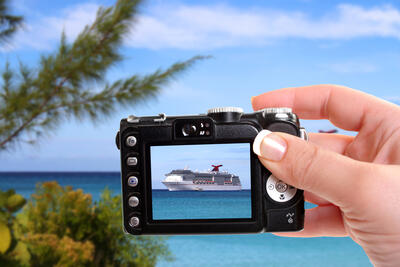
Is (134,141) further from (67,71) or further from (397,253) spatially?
(67,71)

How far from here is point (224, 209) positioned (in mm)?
533

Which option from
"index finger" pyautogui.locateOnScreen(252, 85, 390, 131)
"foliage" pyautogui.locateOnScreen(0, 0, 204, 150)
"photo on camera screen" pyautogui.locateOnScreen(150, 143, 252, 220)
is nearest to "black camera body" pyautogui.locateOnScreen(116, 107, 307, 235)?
"photo on camera screen" pyautogui.locateOnScreen(150, 143, 252, 220)

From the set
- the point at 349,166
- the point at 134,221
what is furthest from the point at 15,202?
the point at 349,166

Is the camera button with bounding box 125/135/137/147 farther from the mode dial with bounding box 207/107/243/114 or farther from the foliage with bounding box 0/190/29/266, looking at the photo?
the foliage with bounding box 0/190/29/266

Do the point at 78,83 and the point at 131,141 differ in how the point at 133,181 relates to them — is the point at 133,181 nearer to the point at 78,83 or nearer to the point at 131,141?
the point at 131,141

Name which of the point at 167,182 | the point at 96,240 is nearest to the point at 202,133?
the point at 167,182

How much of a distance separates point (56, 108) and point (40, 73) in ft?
0.44

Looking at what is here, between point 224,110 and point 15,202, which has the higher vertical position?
point 224,110

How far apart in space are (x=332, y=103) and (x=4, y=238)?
1.23 meters

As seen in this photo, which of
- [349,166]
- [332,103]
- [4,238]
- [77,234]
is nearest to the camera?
[349,166]

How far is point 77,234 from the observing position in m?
1.62

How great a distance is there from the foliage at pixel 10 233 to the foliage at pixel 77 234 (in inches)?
1.1

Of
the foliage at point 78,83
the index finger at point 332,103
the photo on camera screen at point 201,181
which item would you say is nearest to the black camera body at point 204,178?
the photo on camera screen at point 201,181

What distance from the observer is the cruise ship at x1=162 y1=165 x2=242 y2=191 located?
0.52 metres
